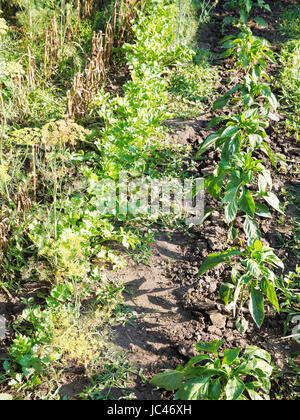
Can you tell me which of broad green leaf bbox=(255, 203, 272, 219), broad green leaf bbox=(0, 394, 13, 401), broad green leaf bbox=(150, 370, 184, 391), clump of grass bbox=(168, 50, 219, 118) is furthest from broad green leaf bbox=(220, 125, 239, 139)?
broad green leaf bbox=(0, 394, 13, 401)

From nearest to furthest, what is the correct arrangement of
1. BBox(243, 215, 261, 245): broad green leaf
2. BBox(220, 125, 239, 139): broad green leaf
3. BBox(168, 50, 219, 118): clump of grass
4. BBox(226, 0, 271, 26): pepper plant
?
BBox(243, 215, 261, 245): broad green leaf → BBox(220, 125, 239, 139): broad green leaf → BBox(168, 50, 219, 118): clump of grass → BBox(226, 0, 271, 26): pepper plant

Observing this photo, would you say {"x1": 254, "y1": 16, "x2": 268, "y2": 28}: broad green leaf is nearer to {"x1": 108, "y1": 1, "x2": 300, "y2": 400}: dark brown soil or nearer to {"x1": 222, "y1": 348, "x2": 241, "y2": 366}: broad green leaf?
{"x1": 108, "y1": 1, "x2": 300, "y2": 400}: dark brown soil

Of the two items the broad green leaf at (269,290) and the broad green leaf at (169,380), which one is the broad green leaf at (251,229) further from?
the broad green leaf at (169,380)

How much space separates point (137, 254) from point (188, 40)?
310 cm

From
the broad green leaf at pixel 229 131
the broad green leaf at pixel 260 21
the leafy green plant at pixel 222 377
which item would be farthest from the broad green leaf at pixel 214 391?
the broad green leaf at pixel 260 21

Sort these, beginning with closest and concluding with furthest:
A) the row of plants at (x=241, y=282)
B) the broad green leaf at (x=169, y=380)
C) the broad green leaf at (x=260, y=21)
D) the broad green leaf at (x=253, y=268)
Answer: the row of plants at (x=241, y=282)
the broad green leaf at (x=169, y=380)
the broad green leaf at (x=253, y=268)
the broad green leaf at (x=260, y=21)

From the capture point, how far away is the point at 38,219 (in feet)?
10.2

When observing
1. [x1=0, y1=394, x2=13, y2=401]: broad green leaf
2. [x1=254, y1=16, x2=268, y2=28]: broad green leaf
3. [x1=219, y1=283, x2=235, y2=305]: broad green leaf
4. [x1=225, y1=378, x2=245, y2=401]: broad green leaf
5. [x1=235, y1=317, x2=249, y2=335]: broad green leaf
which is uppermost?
[x1=254, y1=16, x2=268, y2=28]: broad green leaf

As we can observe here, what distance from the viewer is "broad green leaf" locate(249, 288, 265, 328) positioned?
8.43 feet

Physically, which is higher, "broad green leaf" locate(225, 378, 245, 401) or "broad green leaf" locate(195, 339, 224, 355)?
"broad green leaf" locate(195, 339, 224, 355)

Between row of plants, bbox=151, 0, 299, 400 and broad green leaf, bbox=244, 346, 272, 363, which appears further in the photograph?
broad green leaf, bbox=244, 346, 272, 363

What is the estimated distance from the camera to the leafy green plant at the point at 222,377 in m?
2.15

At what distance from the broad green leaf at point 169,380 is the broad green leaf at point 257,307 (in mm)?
548
